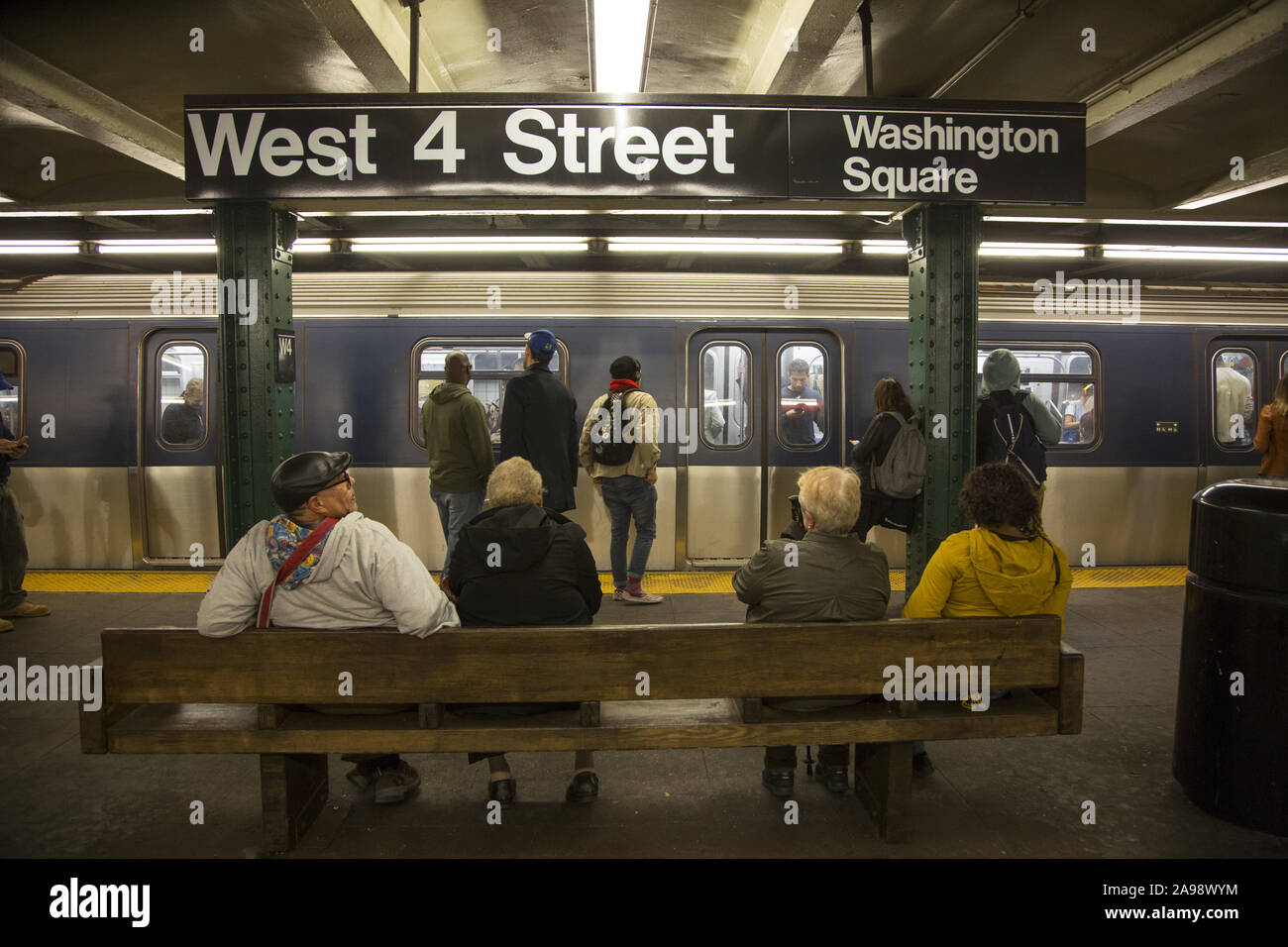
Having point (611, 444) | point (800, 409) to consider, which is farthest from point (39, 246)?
point (800, 409)

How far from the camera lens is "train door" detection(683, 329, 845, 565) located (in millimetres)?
7109

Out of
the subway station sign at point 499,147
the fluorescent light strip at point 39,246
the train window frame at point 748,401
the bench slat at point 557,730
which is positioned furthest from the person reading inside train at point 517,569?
the fluorescent light strip at point 39,246

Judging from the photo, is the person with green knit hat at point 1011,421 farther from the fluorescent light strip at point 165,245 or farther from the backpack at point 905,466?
the fluorescent light strip at point 165,245

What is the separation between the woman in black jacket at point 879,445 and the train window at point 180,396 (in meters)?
5.83

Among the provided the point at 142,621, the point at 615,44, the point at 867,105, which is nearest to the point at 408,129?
the point at 615,44

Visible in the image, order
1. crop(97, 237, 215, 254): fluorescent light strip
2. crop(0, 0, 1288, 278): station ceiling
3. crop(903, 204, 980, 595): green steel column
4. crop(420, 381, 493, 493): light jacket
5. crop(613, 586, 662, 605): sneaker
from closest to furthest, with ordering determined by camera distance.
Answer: crop(0, 0, 1288, 278): station ceiling < crop(903, 204, 980, 595): green steel column < crop(420, 381, 493, 493): light jacket < crop(613, 586, 662, 605): sneaker < crop(97, 237, 215, 254): fluorescent light strip

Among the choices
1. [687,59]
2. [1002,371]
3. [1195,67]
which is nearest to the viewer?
[1195,67]

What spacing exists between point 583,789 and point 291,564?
4.99ft

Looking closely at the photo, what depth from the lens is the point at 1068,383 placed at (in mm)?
7500

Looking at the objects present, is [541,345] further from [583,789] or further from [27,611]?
[27,611]

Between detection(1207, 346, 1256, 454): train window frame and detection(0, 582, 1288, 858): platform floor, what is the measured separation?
452cm

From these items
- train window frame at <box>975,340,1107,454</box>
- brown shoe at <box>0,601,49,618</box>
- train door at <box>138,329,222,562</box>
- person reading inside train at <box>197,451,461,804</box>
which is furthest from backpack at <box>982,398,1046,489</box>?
brown shoe at <box>0,601,49,618</box>

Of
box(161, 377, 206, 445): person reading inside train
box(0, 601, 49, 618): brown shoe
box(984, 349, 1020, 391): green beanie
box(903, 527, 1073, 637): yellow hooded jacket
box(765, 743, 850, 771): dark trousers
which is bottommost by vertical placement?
box(765, 743, 850, 771): dark trousers

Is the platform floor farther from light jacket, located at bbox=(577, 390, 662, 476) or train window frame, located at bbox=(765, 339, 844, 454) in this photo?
train window frame, located at bbox=(765, 339, 844, 454)
